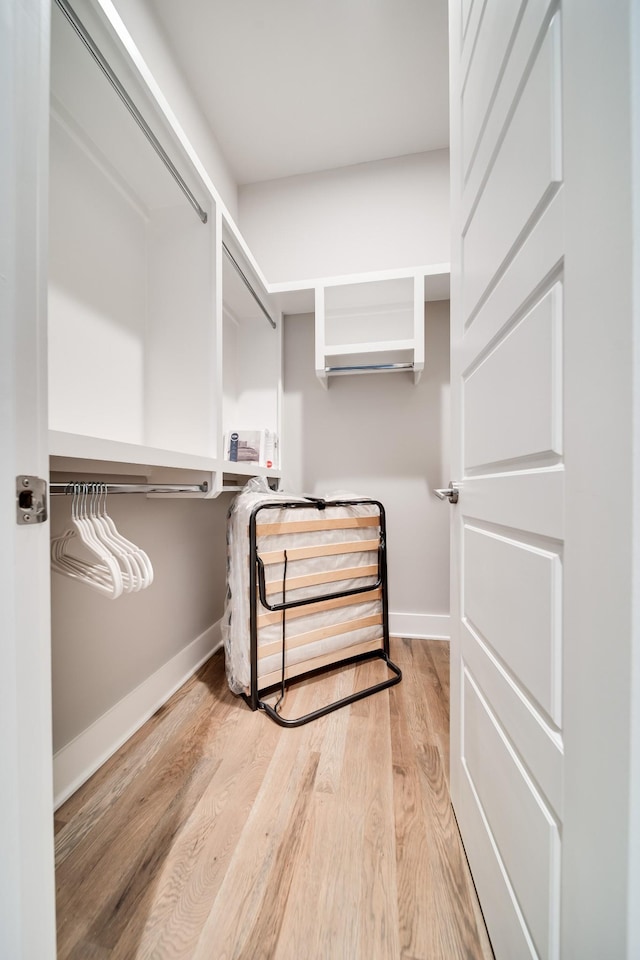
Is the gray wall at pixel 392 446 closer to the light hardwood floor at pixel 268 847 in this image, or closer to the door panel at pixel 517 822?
the light hardwood floor at pixel 268 847

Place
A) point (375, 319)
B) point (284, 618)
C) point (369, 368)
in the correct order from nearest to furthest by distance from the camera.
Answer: point (284, 618) < point (369, 368) < point (375, 319)

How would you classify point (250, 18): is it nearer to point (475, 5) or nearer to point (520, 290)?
point (475, 5)

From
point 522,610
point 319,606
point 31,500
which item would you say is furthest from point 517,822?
point 319,606

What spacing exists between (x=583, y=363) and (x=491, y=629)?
525 millimetres

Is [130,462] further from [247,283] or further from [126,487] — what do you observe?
[247,283]

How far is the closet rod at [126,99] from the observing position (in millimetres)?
731

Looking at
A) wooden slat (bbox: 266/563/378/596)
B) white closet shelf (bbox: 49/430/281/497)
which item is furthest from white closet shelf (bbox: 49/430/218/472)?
wooden slat (bbox: 266/563/378/596)

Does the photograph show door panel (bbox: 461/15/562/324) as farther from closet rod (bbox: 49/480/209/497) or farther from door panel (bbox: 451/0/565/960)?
closet rod (bbox: 49/480/209/497)

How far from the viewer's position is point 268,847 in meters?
0.84

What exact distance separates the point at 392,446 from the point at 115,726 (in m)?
1.70

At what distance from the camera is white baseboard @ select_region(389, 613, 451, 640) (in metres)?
1.96

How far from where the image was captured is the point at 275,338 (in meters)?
2.02

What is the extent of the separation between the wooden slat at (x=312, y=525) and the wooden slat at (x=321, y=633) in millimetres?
423

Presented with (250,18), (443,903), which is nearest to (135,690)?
(443,903)
